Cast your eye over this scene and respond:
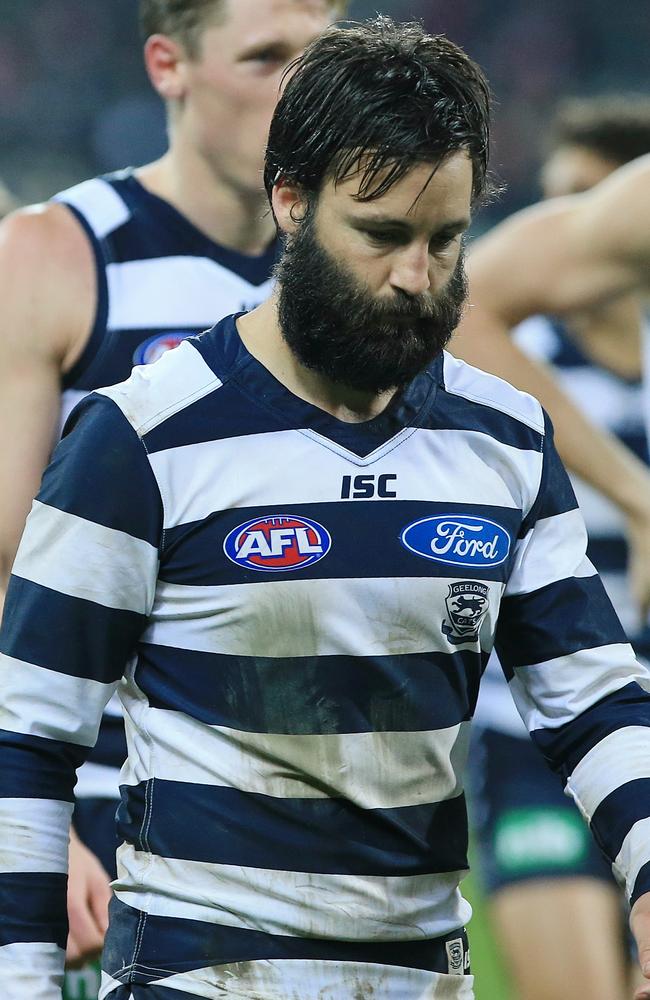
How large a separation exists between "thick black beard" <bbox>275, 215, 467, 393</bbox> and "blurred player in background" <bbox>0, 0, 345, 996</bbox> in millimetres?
781

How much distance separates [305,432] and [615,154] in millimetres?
2909

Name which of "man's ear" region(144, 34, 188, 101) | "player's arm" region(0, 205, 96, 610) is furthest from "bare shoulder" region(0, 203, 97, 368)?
"man's ear" region(144, 34, 188, 101)

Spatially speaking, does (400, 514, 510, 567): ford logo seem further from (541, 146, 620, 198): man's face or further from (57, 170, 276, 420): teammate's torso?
(541, 146, 620, 198): man's face

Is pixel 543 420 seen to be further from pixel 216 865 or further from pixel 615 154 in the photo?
pixel 615 154

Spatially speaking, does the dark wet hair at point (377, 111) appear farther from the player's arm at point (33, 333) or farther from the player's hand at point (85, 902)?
the player's hand at point (85, 902)

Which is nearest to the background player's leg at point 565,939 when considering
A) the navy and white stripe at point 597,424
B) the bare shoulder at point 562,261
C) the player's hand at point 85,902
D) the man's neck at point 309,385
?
the navy and white stripe at point 597,424

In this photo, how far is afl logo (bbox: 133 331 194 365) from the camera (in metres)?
2.53

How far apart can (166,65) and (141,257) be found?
1.17ft

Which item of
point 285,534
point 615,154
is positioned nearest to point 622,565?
point 615,154

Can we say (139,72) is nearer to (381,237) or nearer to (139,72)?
(139,72)

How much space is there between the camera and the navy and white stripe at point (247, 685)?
1.53m

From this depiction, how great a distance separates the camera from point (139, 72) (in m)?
5.84

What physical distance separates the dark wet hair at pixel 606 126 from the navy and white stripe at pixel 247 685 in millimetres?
2872

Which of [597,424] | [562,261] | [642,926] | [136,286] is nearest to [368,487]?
[642,926]
